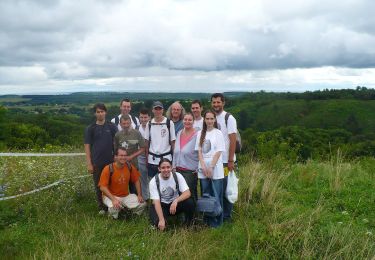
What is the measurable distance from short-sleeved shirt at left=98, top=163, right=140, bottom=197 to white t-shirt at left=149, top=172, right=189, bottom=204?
2.31ft

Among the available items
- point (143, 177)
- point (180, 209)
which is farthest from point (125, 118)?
point (180, 209)

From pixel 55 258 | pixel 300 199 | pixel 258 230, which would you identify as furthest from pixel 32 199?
pixel 300 199

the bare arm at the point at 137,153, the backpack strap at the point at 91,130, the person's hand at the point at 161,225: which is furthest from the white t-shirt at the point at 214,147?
the backpack strap at the point at 91,130

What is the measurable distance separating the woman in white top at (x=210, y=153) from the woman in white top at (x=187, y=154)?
0.53 ft

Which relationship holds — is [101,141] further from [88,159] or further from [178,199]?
[178,199]

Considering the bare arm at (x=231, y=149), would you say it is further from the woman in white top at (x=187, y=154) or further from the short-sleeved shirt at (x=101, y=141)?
the short-sleeved shirt at (x=101, y=141)

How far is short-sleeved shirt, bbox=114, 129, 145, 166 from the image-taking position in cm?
625

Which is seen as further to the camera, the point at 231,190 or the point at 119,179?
the point at 119,179

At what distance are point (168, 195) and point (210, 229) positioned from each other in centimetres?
75

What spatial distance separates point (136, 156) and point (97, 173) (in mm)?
686

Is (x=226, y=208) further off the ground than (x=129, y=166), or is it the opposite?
(x=129, y=166)

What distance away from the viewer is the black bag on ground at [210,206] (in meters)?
5.66

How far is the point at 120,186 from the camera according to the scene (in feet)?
21.0

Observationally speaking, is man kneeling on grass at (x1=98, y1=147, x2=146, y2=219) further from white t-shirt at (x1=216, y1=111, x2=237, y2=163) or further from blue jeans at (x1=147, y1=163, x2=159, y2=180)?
white t-shirt at (x1=216, y1=111, x2=237, y2=163)
